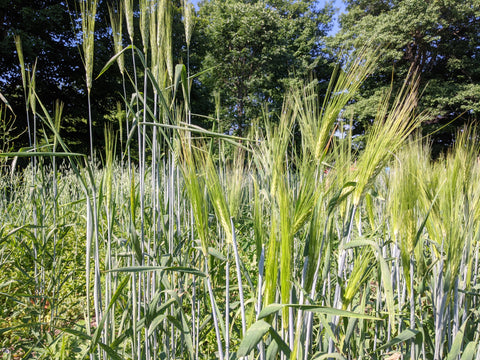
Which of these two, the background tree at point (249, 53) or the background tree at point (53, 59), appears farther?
the background tree at point (249, 53)

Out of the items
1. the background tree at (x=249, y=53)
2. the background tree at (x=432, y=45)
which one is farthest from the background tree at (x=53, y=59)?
the background tree at (x=432, y=45)

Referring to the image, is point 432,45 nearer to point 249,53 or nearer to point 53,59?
point 249,53

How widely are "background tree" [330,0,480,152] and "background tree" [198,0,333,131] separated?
8.77ft

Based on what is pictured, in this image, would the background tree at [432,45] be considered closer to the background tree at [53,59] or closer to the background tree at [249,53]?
the background tree at [249,53]

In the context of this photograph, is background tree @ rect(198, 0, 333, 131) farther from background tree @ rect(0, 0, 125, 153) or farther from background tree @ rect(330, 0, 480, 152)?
background tree @ rect(0, 0, 125, 153)

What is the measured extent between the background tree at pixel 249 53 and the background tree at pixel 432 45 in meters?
2.67

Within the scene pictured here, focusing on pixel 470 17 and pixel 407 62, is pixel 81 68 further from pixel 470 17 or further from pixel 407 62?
pixel 470 17

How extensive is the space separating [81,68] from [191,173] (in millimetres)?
12654

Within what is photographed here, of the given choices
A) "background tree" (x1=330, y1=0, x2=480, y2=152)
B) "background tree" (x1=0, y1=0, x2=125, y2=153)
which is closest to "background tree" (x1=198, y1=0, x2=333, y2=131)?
"background tree" (x1=330, y1=0, x2=480, y2=152)

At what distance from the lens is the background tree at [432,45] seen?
41.0ft

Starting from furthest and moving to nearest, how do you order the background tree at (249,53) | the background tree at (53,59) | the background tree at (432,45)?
the background tree at (249,53) → the background tree at (432,45) → the background tree at (53,59)

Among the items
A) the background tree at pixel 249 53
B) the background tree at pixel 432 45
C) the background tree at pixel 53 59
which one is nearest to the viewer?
the background tree at pixel 53 59

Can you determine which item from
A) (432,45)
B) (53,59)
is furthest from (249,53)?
(53,59)

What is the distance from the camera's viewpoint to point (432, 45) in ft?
45.8
